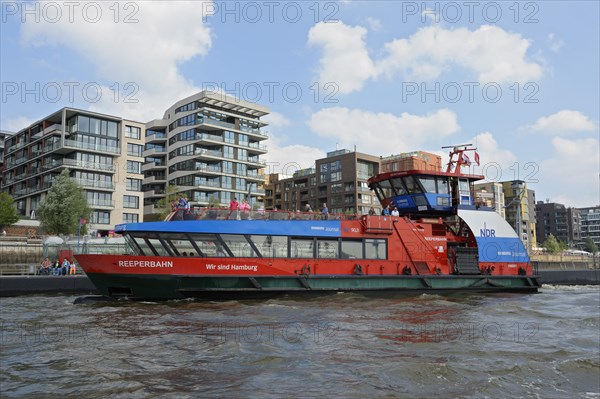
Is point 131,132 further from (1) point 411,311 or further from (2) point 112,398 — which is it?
(2) point 112,398

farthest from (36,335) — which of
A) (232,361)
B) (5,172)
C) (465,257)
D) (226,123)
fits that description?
(5,172)

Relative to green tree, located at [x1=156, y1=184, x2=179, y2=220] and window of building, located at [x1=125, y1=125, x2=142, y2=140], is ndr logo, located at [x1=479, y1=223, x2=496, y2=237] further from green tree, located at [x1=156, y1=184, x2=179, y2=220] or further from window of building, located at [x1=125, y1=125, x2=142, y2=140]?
window of building, located at [x1=125, y1=125, x2=142, y2=140]

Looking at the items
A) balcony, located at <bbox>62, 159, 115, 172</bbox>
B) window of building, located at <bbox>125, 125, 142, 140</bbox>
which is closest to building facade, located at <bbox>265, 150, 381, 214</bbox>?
window of building, located at <bbox>125, 125, 142, 140</bbox>

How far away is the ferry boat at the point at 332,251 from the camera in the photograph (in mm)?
17078

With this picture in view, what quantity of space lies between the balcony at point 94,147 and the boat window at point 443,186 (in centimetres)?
4865

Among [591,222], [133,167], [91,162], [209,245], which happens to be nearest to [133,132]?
[133,167]

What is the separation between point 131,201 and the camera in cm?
6425

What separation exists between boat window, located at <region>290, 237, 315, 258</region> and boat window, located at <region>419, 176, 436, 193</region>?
6369mm

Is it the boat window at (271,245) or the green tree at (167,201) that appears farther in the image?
the green tree at (167,201)

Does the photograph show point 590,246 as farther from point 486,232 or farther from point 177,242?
point 177,242

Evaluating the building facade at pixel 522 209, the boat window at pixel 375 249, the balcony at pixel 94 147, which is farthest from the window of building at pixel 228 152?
the building facade at pixel 522 209

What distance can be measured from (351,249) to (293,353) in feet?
36.7

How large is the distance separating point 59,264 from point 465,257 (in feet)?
72.4

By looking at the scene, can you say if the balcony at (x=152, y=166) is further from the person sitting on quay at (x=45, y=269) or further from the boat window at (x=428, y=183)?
the boat window at (x=428, y=183)
